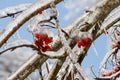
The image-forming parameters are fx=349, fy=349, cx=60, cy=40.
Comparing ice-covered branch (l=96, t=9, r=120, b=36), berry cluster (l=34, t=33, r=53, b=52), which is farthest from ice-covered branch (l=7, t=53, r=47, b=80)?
ice-covered branch (l=96, t=9, r=120, b=36)

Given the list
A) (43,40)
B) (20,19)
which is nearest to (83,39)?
(43,40)

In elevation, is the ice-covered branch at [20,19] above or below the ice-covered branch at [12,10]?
below

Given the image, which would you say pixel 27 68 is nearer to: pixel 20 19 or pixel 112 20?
pixel 20 19

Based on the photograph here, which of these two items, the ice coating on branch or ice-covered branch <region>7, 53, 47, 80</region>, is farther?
the ice coating on branch

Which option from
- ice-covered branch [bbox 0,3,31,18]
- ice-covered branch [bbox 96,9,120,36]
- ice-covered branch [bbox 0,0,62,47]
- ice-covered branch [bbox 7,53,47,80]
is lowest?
Answer: ice-covered branch [bbox 7,53,47,80]

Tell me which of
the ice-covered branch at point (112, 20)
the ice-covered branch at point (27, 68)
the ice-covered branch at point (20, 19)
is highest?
the ice-covered branch at point (20, 19)

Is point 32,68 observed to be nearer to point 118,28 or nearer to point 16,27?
point 16,27

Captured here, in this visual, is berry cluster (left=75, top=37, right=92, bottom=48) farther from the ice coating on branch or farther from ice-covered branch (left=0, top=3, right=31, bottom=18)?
ice-covered branch (left=0, top=3, right=31, bottom=18)

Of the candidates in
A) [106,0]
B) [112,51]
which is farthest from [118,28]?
[106,0]

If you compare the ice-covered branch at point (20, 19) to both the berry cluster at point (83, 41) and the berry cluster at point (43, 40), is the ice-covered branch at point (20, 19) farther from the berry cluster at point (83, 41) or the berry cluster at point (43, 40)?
the berry cluster at point (83, 41)

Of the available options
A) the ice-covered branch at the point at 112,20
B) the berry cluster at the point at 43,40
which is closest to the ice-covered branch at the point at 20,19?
the berry cluster at the point at 43,40

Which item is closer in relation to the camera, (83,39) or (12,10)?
(83,39)

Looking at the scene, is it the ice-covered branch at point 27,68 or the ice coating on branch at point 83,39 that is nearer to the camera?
the ice-covered branch at point 27,68

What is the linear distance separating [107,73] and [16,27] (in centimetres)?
114
